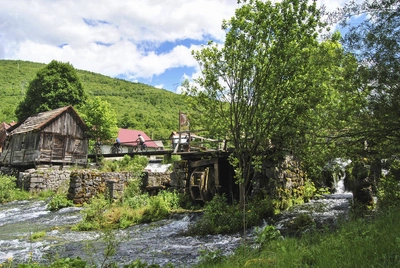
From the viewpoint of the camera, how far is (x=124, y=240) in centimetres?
1048

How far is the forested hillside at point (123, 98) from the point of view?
7106 cm

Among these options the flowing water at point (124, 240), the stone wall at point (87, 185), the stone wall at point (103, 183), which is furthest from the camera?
the stone wall at point (87, 185)

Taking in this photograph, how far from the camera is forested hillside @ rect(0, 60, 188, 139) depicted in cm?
7106

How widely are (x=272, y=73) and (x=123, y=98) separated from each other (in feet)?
278

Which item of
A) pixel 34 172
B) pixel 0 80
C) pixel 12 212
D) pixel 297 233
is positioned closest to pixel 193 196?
pixel 297 233

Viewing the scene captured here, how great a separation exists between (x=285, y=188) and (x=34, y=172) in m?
18.2

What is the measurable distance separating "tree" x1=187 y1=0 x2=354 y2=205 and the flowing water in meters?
2.28

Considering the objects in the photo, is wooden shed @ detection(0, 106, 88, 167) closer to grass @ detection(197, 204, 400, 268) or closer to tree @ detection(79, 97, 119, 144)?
tree @ detection(79, 97, 119, 144)

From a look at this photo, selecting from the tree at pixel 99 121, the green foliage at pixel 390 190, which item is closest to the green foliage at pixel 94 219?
the green foliage at pixel 390 190

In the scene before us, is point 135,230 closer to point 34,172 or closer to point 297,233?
point 297,233

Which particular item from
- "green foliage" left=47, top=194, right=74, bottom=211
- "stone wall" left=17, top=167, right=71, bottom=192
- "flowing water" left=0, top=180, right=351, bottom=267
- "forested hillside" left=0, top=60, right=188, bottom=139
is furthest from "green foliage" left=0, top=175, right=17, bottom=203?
"forested hillside" left=0, top=60, right=188, bottom=139

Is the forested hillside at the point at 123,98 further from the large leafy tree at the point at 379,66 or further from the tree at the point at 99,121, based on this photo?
the large leafy tree at the point at 379,66

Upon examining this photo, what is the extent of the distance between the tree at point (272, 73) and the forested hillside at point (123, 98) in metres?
50.5

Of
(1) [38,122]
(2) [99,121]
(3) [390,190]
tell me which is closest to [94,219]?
(3) [390,190]
